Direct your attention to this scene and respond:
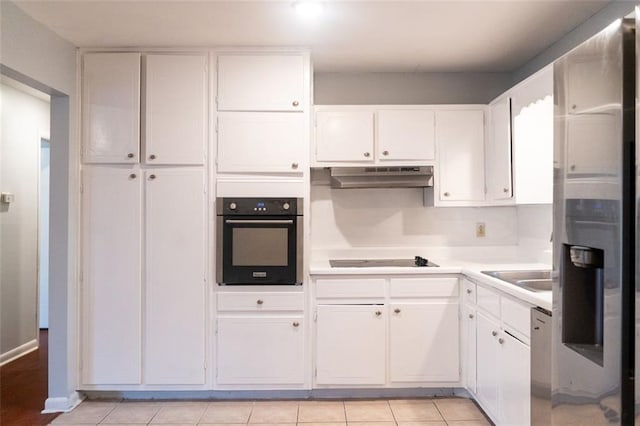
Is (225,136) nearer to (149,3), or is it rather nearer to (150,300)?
(149,3)

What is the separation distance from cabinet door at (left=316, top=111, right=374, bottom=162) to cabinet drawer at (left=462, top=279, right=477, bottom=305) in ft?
3.62

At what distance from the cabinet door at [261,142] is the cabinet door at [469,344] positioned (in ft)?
4.62

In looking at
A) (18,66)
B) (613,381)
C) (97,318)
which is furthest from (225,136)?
(613,381)

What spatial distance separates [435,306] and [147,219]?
196cm

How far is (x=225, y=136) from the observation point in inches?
109

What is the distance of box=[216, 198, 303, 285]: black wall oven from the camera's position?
274 centimetres

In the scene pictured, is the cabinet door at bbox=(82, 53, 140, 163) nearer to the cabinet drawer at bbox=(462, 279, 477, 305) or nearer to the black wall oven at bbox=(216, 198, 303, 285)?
the black wall oven at bbox=(216, 198, 303, 285)

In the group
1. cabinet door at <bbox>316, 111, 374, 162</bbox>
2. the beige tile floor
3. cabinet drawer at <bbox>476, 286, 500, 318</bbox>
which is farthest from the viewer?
cabinet door at <bbox>316, 111, 374, 162</bbox>

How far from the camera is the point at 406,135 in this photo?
304 centimetres

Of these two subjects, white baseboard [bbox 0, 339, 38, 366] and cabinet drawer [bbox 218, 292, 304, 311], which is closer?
cabinet drawer [bbox 218, 292, 304, 311]

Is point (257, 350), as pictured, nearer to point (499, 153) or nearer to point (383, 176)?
point (383, 176)

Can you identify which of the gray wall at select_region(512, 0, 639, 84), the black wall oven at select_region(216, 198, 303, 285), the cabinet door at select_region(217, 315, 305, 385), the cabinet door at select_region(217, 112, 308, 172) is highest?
the gray wall at select_region(512, 0, 639, 84)

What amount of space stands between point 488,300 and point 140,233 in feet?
7.10

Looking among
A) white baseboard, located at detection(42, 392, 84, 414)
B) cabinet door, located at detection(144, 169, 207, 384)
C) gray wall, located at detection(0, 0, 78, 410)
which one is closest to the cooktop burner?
cabinet door, located at detection(144, 169, 207, 384)
